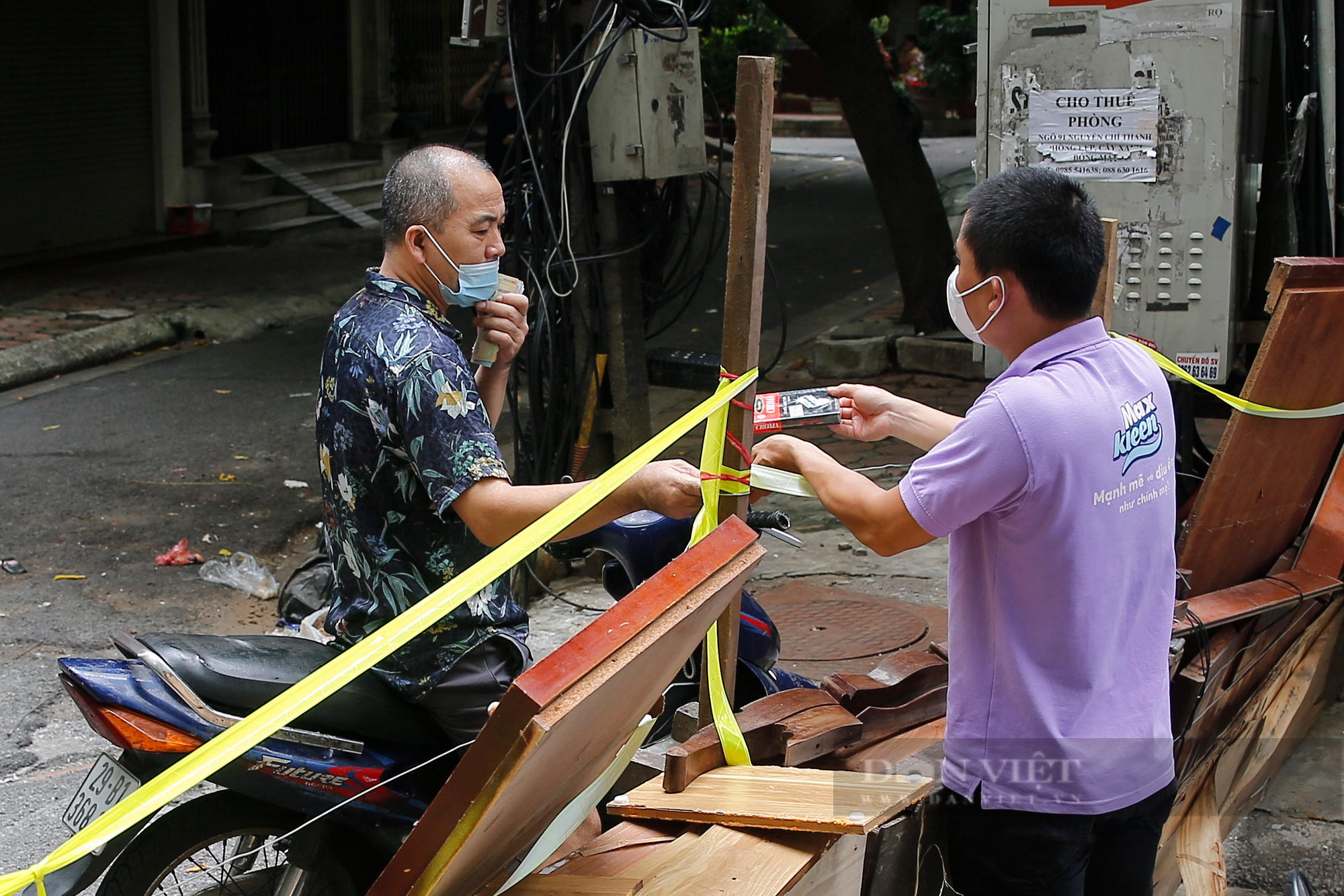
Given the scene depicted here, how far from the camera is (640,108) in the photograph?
5.45 metres

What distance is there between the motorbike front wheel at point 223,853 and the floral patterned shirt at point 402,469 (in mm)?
365

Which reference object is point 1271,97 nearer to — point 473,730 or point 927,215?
point 927,215

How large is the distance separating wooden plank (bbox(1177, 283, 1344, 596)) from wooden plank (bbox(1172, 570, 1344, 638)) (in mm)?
127

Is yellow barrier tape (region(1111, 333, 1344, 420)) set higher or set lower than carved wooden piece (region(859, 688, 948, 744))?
higher

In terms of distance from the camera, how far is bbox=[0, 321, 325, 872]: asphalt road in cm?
421

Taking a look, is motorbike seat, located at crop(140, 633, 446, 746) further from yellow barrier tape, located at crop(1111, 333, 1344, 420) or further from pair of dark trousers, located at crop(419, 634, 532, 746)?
yellow barrier tape, located at crop(1111, 333, 1344, 420)

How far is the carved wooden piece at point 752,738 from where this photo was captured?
2479 mm

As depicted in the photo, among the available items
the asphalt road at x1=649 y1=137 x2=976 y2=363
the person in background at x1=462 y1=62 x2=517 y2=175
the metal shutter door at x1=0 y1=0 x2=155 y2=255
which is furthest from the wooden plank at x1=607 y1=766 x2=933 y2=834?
the metal shutter door at x1=0 y1=0 x2=155 y2=255

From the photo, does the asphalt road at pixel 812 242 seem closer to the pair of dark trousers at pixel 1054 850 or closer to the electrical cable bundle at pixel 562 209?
the electrical cable bundle at pixel 562 209

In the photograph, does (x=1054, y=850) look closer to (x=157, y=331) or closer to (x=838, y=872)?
(x=838, y=872)

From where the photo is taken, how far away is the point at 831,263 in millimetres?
13266

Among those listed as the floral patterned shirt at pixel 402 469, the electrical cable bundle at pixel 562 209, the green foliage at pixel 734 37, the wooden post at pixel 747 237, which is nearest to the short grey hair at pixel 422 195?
the floral patterned shirt at pixel 402 469

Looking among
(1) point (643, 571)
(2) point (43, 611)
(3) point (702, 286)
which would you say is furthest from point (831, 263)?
(1) point (643, 571)

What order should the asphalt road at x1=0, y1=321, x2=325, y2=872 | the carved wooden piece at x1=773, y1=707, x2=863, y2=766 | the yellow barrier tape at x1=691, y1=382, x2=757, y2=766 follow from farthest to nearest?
1. the asphalt road at x1=0, y1=321, x2=325, y2=872
2. the carved wooden piece at x1=773, y1=707, x2=863, y2=766
3. the yellow barrier tape at x1=691, y1=382, x2=757, y2=766
